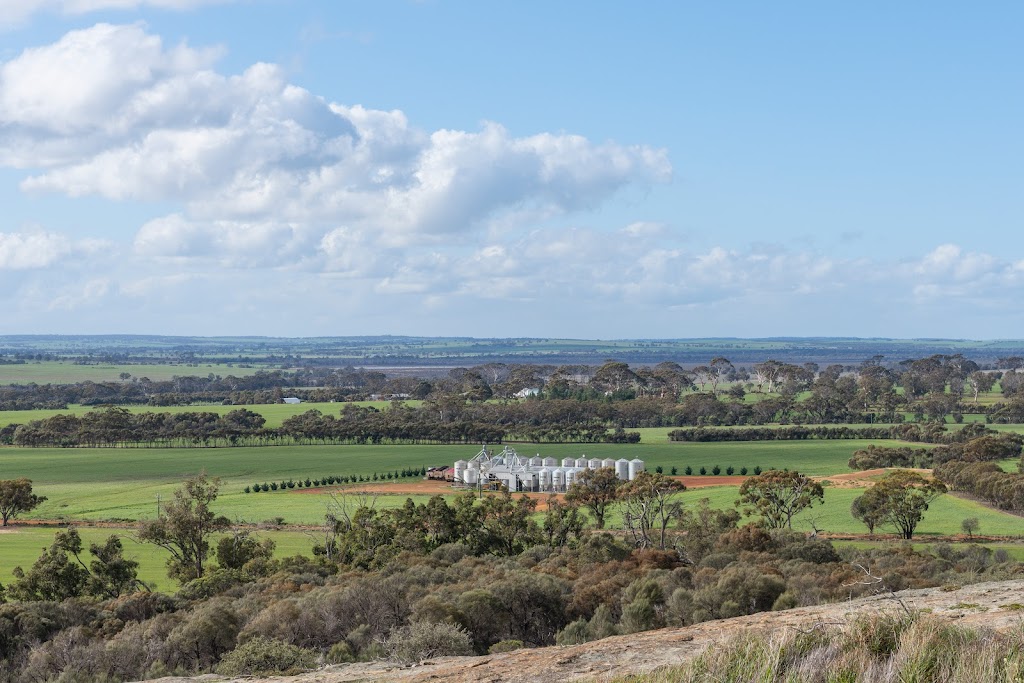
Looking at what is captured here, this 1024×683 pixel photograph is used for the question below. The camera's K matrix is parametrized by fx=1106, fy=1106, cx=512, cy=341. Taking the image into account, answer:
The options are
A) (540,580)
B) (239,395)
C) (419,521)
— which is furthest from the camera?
(239,395)

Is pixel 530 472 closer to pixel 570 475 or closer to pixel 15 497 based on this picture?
pixel 570 475

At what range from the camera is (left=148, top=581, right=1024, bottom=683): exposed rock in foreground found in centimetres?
1416

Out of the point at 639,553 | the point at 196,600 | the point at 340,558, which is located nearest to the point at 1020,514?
the point at 639,553

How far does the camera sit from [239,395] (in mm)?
192000

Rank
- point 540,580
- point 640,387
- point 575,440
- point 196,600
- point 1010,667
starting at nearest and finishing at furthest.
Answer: point 1010,667 → point 540,580 → point 196,600 → point 575,440 → point 640,387

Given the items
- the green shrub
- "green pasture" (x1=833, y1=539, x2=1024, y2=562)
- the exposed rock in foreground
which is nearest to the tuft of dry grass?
the exposed rock in foreground

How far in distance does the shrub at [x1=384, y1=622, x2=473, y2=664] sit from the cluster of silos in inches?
2234

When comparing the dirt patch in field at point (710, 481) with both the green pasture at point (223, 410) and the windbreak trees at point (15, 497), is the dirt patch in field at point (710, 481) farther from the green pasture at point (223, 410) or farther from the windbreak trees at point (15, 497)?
the green pasture at point (223, 410)

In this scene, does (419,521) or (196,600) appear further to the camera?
(419,521)

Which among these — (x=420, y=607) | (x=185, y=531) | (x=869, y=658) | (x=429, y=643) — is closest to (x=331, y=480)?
(x=185, y=531)

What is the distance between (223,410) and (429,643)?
144 m

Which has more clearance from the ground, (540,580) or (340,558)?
(540,580)

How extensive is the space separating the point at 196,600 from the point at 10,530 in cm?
3319

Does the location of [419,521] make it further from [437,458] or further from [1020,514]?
[437,458]
